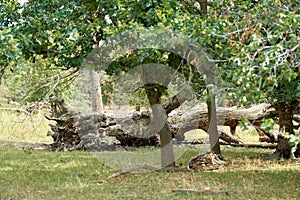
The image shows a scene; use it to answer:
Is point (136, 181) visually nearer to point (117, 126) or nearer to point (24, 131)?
point (117, 126)

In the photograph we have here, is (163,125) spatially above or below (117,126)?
above

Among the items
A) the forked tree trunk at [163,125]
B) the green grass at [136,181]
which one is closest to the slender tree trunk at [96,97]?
the green grass at [136,181]

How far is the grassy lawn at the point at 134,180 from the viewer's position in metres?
6.32

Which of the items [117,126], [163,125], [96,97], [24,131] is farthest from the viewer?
[24,131]

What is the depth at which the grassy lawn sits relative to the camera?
20.7ft

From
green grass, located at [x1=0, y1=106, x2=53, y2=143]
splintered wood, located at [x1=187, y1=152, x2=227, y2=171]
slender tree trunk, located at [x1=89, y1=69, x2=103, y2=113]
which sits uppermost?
slender tree trunk, located at [x1=89, y1=69, x2=103, y2=113]

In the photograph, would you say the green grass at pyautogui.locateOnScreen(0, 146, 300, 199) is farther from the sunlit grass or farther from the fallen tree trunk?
the sunlit grass

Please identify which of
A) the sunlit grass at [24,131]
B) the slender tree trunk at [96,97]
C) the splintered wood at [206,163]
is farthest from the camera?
the sunlit grass at [24,131]

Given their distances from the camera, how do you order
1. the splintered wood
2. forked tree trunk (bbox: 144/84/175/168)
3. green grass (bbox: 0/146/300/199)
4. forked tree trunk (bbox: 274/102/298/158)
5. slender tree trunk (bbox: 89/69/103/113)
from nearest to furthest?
green grass (bbox: 0/146/300/199)
forked tree trunk (bbox: 144/84/175/168)
the splintered wood
forked tree trunk (bbox: 274/102/298/158)
slender tree trunk (bbox: 89/69/103/113)

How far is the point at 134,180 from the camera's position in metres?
7.51

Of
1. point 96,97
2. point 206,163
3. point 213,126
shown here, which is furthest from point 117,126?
point 206,163

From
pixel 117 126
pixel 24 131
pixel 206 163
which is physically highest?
pixel 117 126

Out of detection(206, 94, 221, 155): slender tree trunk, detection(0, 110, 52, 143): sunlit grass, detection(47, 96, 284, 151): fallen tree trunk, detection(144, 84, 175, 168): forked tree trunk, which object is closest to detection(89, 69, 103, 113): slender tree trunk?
detection(0, 110, 52, 143): sunlit grass

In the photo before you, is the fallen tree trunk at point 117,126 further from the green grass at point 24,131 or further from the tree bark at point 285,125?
the tree bark at point 285,125
